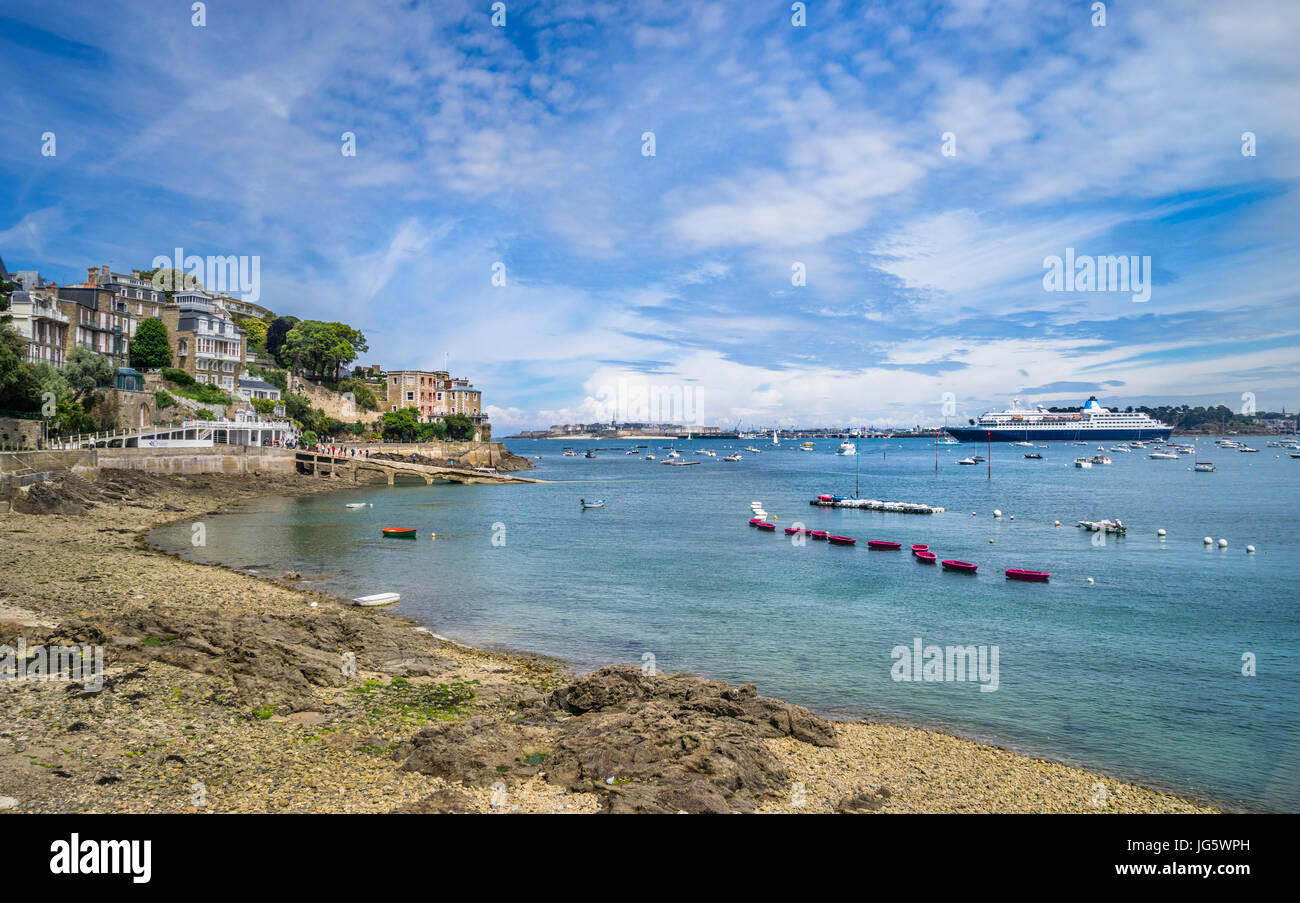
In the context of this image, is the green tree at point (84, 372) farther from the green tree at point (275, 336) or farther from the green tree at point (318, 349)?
the green tree at point (275, 336)

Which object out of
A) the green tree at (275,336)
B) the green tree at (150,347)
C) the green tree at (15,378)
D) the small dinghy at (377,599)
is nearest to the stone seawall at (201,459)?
the green tree at (15,378)

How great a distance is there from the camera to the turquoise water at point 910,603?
17.2 m

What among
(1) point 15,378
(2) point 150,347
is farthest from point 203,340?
(1) point 15,378

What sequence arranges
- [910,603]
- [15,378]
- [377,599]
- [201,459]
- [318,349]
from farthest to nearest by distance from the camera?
[318,349] < [201,459] < [15,378] < [910,603] < [377,599]

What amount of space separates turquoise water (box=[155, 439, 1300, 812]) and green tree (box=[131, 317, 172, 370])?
30420 millimetres

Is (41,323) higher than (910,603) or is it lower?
higher

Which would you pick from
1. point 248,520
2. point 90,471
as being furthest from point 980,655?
point 90,471

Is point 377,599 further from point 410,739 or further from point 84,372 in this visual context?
point 84,372

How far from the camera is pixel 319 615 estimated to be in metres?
21.1

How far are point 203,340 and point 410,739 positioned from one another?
86686 mm

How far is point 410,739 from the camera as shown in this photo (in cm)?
1277

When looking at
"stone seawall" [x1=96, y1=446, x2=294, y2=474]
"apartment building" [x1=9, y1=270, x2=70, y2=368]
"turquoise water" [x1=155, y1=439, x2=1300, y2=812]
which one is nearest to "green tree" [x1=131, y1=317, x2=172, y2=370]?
"apartment building" [x1=9, y1=270, x2=70, y2=368]

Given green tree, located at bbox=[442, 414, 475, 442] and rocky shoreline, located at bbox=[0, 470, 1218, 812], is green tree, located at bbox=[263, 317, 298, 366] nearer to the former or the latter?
green tree, located at bbox=[442, 414, 475, 442]
